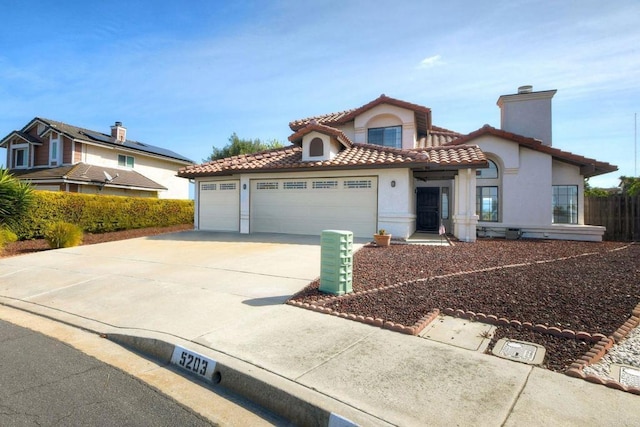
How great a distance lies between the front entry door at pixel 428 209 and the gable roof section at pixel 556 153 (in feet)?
10.9

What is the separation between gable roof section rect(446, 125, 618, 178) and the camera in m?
15.4

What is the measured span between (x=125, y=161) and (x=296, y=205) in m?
19.0

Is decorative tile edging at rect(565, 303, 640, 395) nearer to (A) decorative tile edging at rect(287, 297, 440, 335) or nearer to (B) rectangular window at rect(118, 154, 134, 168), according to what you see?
(A) decorative tile edging at rect(287, 297, 440, 335)

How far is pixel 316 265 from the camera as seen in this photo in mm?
8781

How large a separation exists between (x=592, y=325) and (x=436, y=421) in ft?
10.2

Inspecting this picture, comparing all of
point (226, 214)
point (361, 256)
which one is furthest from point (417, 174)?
point (226, 214)

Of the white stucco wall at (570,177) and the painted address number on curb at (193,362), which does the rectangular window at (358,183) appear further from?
the painted address number on curb at (193,362)

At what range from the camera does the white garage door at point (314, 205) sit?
1439 centimetres

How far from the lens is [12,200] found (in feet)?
42.7

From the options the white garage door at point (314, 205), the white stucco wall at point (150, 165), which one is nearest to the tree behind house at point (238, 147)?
the white stucco wall at point (150, 165)

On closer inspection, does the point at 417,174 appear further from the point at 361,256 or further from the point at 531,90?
the point at 531,90

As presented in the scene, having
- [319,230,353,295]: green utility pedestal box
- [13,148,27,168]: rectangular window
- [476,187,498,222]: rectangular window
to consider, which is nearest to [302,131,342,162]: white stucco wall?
[476,187,498,222]: rectangular window

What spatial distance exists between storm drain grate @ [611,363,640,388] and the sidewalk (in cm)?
31

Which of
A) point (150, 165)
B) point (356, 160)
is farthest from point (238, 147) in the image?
point (356, 160)
